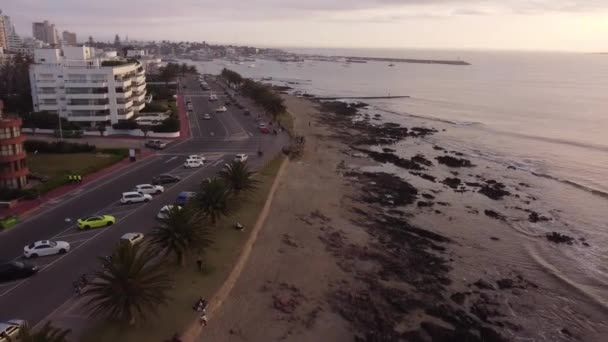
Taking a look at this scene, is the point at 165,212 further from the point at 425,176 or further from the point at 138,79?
the point at 138,79

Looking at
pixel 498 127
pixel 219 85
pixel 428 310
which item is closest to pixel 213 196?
pixel 428 310

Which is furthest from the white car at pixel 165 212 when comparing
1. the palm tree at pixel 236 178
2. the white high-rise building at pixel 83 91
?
the white high-rise building at pixel 83 91

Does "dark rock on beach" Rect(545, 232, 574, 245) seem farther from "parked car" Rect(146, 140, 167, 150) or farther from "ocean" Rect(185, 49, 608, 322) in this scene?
"parked car" Rect(146, 140, 167, 150)

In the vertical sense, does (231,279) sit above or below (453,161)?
above

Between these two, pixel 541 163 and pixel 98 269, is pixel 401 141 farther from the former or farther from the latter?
pixel 98 269

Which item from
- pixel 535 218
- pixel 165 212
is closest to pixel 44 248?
pixel 165 212

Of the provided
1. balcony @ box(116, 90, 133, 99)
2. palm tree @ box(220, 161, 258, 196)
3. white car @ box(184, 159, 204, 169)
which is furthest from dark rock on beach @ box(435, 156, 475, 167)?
balcony @ box(116, 90, 133, 99)
